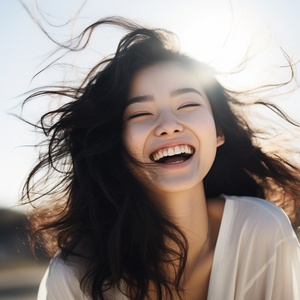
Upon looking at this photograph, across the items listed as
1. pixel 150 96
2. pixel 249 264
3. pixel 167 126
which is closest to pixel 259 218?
pixel 249 264

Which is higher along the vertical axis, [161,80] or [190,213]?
[161,80]

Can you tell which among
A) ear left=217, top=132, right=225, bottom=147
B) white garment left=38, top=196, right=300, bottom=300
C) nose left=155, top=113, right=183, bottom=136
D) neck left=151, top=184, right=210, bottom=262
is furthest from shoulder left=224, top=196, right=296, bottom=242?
nose left=155, top=113, right=183, bottom=136

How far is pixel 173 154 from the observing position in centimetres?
321

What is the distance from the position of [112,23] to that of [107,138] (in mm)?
900

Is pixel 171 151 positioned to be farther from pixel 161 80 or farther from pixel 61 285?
pixel 61 285

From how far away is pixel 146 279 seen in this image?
338 cm

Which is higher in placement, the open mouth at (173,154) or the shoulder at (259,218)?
the open mouth at (173,154)

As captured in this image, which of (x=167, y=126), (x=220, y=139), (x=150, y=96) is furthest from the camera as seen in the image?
(x=220, y=139)

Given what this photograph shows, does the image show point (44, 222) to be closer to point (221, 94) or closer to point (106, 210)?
point (106, 210)

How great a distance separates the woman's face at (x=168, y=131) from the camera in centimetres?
321

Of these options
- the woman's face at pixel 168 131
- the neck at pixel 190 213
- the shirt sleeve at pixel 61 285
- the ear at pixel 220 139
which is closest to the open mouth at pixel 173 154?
the woman's face at pixel 168 131

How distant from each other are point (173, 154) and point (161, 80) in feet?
1.55

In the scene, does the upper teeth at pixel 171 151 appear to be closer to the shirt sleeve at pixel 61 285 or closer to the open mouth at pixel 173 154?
the open mouth at pixel 173 154

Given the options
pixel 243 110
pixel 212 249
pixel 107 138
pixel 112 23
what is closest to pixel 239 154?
pixel 243 110
